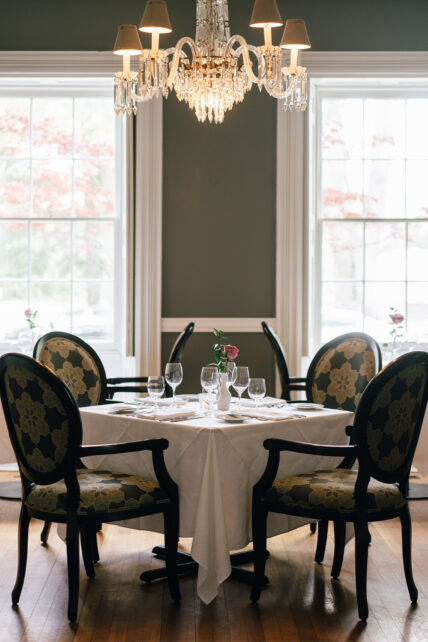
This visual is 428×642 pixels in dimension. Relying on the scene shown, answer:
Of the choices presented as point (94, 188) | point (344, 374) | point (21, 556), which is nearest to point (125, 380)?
point (344, 374)

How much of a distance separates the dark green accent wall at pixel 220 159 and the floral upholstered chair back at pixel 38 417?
2.51m

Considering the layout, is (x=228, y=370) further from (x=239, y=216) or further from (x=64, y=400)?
(x=239, y=216)

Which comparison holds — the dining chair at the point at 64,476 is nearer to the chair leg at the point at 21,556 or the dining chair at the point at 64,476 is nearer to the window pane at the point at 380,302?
the chair leg at the point at 21,556

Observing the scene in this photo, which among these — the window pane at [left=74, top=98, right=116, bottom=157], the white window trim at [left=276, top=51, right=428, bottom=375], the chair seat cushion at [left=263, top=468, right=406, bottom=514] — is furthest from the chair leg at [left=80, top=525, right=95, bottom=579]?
the window pane at [left=74, top=98, right=116, bottom=157]

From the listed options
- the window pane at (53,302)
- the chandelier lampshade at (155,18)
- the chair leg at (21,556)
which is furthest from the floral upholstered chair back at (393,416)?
the window pane at (53,302)

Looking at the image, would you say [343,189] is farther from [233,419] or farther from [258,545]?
[258,545]

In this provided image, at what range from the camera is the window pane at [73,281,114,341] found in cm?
581

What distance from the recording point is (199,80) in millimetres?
3357

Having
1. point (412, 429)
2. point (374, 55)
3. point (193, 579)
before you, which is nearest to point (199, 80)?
point (412, 429)

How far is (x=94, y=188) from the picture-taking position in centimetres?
581

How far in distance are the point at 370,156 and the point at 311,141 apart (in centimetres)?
48

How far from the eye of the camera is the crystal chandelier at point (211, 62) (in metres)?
3.31

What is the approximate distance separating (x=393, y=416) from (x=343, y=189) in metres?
3.06

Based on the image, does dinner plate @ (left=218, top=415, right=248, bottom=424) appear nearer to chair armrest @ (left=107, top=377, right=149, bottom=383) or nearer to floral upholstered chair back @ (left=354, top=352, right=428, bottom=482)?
floral upholstered chair back @ (left=354, top=352, right=428, bottom=482)
